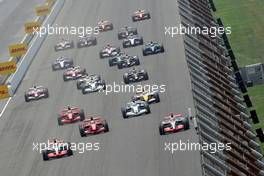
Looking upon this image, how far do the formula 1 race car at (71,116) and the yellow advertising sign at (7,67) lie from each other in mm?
14721

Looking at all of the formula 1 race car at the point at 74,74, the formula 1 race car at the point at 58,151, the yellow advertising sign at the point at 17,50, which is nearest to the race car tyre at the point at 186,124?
the formula 1 race car at the point at 58,151

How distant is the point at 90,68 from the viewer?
64.5 m

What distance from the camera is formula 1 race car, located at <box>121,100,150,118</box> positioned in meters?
46.6

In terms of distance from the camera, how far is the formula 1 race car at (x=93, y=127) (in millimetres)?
44656

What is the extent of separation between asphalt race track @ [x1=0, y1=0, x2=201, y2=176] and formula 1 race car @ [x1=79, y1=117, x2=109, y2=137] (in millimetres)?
413

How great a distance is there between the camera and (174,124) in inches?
1649

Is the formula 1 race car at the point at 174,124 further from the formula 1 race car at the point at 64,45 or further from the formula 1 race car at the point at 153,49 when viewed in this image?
the formula 1 race car at the point at 64,45

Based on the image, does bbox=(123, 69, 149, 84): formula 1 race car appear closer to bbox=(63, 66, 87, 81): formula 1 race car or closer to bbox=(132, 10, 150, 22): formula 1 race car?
bbox=(63, 66, 87, 81): formula 1 race car

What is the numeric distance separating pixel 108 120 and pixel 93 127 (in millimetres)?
3755

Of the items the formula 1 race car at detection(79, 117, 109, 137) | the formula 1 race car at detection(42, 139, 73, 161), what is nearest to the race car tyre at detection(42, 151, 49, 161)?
the formula 1 race car at detection(42, 139, 73, 161)

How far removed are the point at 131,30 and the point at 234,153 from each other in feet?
138

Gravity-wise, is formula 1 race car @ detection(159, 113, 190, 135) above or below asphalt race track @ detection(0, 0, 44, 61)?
above

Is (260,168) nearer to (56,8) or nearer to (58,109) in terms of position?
(58,109)

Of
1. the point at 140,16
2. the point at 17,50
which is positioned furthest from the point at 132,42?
the point at 140,16
